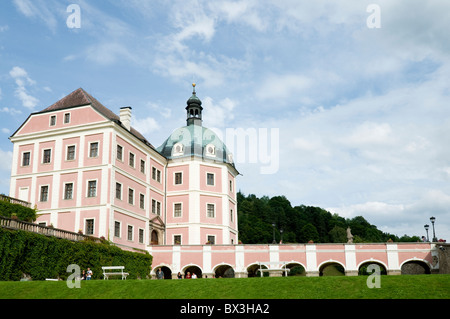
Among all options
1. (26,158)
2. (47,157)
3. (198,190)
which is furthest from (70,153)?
(198,190)

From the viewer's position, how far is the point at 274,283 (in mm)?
23453

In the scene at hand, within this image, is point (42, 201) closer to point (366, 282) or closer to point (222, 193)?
point (222, 193)

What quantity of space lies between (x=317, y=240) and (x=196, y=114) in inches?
2608

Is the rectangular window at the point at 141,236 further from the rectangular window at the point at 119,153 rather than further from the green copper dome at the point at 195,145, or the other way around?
the green copper dome at the point at 195,145

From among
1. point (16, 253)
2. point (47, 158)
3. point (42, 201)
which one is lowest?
point (16, 253)

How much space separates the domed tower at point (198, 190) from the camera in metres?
50.5

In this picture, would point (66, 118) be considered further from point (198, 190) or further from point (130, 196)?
point (198, 190)

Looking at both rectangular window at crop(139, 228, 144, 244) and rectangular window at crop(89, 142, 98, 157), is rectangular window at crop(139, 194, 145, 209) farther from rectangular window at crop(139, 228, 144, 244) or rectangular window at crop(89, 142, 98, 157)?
rectangular window at crop(89, 142, 98, 157)

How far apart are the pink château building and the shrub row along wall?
93.9 inches

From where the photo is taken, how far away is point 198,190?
5134cm

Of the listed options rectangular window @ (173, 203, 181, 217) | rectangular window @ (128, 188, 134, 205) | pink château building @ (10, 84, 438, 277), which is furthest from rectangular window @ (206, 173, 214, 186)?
rectangular window @ (128, 188, 134, 205)

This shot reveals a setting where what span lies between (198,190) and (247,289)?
29081 mm

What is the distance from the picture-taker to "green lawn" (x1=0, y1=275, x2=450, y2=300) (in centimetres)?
2108
